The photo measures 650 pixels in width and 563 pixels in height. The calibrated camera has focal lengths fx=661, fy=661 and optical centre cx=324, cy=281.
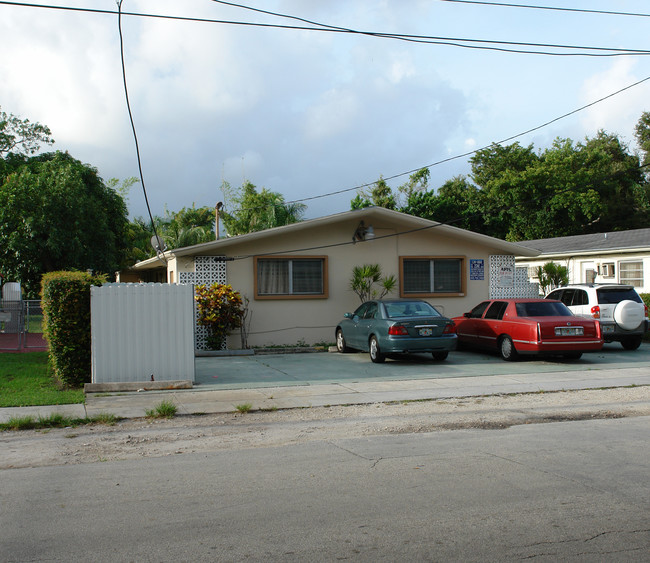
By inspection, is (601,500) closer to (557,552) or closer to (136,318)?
(557,552)

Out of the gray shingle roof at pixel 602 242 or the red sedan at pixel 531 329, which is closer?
the red sedan at pixel 531 329

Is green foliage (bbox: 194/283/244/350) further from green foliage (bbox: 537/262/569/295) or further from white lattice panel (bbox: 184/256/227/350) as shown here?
green foliage (bbox: 537/262/569/295)

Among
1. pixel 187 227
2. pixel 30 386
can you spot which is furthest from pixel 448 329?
pixel 187 227

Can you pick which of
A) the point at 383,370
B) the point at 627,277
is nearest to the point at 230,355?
the point at 383,370

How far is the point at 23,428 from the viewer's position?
8.69 metres

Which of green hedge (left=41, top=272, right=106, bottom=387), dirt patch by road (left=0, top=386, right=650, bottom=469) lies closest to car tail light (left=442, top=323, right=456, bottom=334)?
dirt patch by road (left=0, top=386, right=650, bottom=469)

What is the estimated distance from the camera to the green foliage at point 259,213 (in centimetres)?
3422

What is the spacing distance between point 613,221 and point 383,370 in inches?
1497

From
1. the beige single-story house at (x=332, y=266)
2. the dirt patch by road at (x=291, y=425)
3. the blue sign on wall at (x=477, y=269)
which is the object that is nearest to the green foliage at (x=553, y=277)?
the beige single-story house at (x=332, y=266)

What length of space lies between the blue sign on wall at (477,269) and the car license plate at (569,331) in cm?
576

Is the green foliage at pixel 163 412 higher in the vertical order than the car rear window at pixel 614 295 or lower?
lower

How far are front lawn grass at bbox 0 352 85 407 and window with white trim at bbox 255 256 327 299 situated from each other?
5.90m

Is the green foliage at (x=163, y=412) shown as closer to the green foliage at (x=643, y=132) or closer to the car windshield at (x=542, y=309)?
the car windshield at (x=542, y=309)

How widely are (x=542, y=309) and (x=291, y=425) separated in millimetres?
8531
